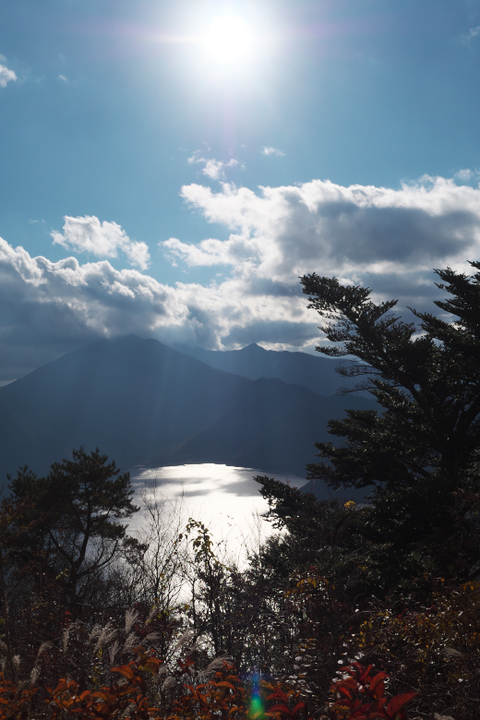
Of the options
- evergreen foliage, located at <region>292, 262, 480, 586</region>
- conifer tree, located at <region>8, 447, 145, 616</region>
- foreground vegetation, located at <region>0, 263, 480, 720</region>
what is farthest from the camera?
conifer tree, located at <region>8, 447, 145, 616</region>

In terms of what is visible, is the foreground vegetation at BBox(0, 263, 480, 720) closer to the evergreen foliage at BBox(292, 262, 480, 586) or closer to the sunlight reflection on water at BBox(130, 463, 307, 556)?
the evergreen foliage at BBox(292, 262, 480, 586)

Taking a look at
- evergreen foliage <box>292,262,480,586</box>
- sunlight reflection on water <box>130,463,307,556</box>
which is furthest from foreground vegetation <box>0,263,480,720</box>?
sunlight reflection on water <box>130,463,307,556</box>

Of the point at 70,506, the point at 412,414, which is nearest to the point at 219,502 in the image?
the point at 70,506

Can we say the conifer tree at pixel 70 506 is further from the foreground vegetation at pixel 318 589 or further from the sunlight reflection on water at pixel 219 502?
the sunlight reflection on water at pixel 219 502

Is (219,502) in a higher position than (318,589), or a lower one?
lower

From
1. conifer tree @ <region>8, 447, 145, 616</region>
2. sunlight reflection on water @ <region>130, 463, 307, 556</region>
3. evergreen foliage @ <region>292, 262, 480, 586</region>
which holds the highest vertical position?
evergreen foliage @ <region>292, 262, 480, 586</region>

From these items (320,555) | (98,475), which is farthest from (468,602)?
(98,475)

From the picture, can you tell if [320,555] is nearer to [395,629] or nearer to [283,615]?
[283,615]

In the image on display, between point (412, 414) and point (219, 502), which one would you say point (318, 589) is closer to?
point (412, 414)
